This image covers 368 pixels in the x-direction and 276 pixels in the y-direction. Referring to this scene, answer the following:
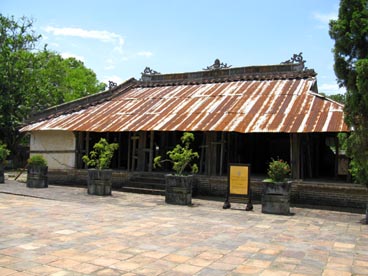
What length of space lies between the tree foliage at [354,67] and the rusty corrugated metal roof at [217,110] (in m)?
1.58

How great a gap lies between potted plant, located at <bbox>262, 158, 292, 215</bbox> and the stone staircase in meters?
4.20

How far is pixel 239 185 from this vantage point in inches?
414

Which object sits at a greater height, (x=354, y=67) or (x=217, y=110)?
(x=354, y=67)

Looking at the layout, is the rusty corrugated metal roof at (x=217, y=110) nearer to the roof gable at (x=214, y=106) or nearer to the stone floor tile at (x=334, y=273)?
the roof gable at (x=214, y=106)

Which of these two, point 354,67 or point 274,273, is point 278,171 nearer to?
point 354,67

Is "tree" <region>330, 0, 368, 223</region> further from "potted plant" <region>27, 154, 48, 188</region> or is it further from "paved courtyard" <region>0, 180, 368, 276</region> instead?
"potted plant" <region>27, 154, 48, 188</region>

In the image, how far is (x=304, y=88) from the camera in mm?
14688

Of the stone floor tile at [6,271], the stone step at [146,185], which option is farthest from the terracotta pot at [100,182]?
the stone floor tile at [6,271]

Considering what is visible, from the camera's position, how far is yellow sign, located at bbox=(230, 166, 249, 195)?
34.3 ft

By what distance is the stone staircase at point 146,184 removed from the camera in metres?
13.3

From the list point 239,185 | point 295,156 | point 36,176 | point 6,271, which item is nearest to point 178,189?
point 239,185

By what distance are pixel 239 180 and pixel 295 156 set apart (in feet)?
8.51

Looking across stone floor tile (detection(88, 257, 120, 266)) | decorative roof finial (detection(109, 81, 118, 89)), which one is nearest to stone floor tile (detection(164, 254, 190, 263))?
stone floor tile (detection(88, 257, 120, 266))

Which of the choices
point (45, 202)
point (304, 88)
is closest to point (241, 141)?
point (304, 88)
